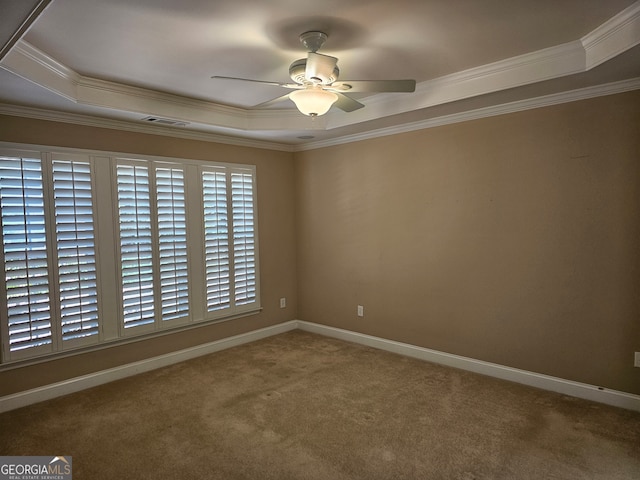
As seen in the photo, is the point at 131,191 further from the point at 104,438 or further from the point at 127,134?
the point at 104,438

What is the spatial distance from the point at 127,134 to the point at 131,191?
53cm

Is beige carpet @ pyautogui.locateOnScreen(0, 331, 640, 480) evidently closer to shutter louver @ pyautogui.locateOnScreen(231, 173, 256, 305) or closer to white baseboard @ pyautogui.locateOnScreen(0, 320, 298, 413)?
white baseboard @ pyautogui.locateOnScreen(0, 320, 298, 413)

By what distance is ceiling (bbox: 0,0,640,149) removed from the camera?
2.16 metres

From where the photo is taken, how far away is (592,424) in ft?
9.20

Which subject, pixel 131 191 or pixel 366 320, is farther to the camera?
pixel 366 320

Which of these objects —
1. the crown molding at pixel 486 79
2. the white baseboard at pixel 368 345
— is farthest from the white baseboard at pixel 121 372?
the crown molding at pixel 486 79

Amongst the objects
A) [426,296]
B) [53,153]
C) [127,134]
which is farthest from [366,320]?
[53,153]

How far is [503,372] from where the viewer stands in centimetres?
358

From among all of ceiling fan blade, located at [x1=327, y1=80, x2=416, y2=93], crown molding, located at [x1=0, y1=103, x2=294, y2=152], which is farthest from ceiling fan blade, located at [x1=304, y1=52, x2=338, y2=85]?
crown molding, located at [x1=0, y1=103, x2=294, y2=152]

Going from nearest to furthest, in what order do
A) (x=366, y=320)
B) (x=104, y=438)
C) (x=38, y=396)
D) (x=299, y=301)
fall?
(x=104, y=438)
(x=38, y=396)
(x=366, y=320)
(x=299, y=301)

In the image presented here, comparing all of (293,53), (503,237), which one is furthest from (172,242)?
(503,237)

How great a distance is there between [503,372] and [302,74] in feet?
9.72

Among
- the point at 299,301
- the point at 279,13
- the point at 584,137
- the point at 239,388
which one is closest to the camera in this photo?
the point at 279,13

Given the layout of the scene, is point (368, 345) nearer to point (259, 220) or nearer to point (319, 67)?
point (259, 220)
